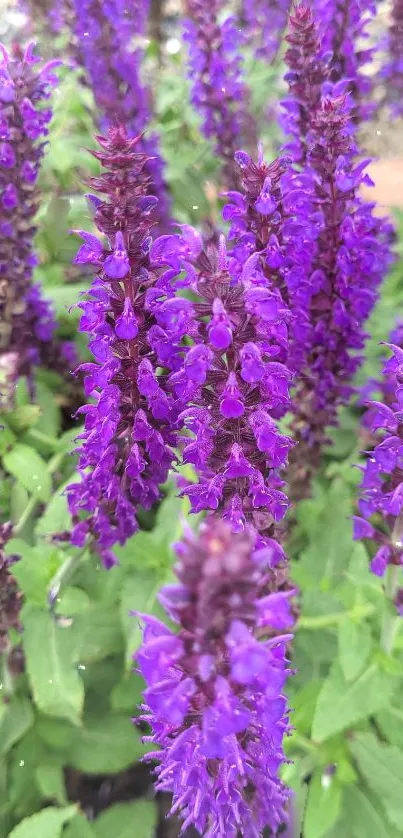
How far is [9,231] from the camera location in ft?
11.3

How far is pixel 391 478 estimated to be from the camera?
8.58 feet

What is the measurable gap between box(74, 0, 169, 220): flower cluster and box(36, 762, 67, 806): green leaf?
3.29 metres

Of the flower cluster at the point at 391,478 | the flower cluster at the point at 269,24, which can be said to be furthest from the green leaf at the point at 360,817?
the flower cluster at the point at 269,24

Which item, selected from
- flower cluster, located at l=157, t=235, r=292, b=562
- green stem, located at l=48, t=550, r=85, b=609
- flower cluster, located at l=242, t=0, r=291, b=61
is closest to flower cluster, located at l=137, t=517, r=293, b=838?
flower cluster, located at l=157, t=235, r=292, b=562

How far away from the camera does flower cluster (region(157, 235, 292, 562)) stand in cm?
183

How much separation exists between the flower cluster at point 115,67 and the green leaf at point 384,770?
10.9 ft

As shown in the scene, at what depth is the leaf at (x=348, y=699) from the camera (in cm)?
292

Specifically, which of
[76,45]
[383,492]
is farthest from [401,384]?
[76,45]

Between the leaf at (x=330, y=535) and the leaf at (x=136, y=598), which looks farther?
the leaf at (x=330, y=535)

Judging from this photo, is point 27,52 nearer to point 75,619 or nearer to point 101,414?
point 101,414

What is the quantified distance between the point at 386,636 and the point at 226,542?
2054 mm

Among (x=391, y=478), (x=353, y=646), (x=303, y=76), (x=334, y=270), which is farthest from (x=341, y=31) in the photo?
(x=353, y=646)

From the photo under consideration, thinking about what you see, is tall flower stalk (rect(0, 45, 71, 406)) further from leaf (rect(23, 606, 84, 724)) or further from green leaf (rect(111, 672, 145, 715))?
green leaf (rect(111, 672, 145, 715))

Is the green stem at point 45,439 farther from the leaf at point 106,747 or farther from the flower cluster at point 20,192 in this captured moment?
the leaf at point 106,747
